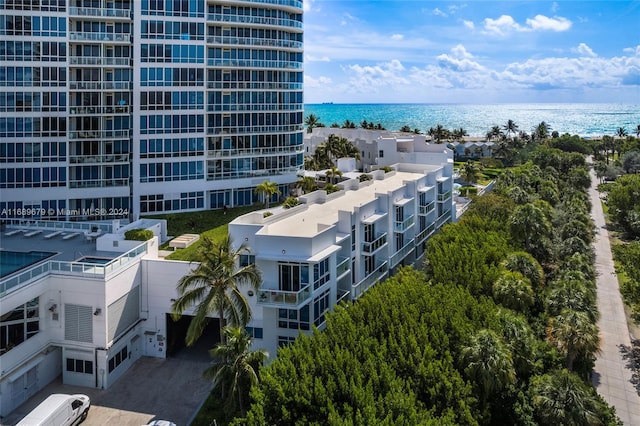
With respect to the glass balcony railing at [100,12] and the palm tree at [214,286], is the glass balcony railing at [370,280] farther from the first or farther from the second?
the glass balcony railing at [100,12]

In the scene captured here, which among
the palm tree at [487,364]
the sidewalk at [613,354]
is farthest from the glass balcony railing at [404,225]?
the palm tree at [487,364]

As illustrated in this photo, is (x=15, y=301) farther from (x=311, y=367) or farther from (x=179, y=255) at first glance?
(x=311, y=367)

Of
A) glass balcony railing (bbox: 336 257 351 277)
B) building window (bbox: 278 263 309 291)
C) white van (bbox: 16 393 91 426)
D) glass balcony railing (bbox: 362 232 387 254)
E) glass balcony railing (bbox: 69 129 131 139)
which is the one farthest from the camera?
glass balcony railing (bbox: 69 129 131 139)

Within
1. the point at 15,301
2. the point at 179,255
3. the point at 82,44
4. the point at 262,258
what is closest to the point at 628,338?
the point at 262,258

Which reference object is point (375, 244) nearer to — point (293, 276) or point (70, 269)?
point (293, 276)

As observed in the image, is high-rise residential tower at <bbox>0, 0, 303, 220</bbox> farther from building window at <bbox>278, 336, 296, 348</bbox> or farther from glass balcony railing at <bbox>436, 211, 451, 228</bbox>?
building window at <bbox>278, 336, 296, 348</bbox>

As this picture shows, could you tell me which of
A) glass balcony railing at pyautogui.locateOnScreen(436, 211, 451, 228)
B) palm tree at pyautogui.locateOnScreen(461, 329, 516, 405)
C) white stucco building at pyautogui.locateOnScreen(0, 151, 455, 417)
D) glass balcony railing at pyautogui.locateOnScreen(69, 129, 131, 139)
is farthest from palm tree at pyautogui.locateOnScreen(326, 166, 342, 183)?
palm tree at pyautogui.locateOnScreen(461, 329, 516, 405)
